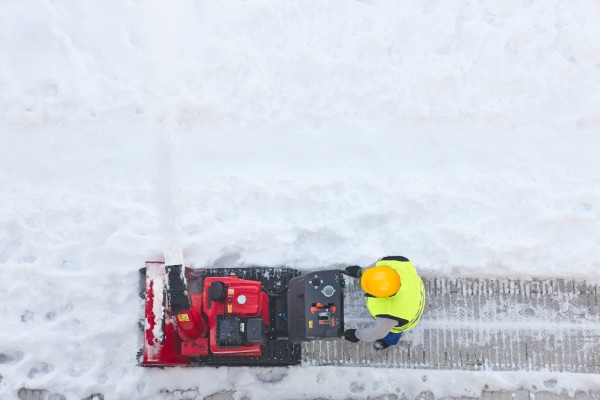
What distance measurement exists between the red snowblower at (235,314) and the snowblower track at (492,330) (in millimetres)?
679

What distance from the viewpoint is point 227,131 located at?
22.8 ft

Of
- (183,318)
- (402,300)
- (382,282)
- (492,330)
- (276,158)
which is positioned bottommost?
(492,330)

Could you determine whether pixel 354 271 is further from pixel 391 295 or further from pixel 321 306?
pixel 391 295

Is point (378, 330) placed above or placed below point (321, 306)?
below

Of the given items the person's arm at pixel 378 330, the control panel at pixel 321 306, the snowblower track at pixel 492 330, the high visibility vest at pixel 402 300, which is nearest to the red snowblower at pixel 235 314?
the control panel at pixel 321 306

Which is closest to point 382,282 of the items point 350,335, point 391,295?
point 391,295

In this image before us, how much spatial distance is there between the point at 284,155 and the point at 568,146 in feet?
10.6

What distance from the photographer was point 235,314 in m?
5.64

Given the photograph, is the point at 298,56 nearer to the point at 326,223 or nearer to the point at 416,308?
the point at 326,223

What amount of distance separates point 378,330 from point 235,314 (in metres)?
1.33

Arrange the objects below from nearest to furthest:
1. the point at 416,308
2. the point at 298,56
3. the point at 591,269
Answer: the point at 416,308 → the point at 591,269 → the point at 298,56

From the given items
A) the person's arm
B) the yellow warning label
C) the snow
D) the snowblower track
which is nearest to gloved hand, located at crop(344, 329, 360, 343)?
the person's arm

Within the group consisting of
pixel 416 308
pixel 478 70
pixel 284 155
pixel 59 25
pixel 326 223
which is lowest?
pixel 416 308

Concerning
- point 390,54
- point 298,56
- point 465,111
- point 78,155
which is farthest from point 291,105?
point 78,155
